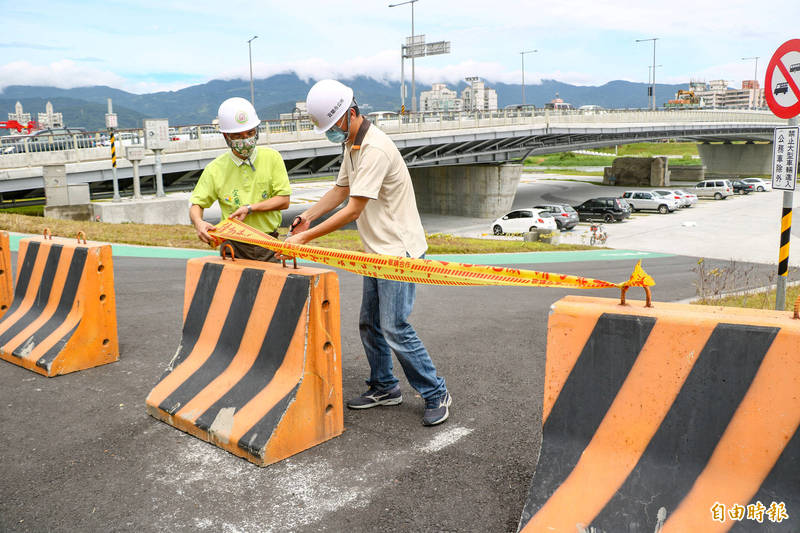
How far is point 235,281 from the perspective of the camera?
426 cm

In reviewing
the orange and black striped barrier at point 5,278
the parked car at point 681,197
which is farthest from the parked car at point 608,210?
the orange and black striped barrier at point 5,278

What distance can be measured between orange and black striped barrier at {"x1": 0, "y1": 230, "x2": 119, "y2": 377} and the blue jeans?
2383 mm

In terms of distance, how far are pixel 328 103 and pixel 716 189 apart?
55716 mm

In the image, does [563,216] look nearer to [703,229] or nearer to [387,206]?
[703,229]

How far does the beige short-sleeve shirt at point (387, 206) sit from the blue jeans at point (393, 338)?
241mm

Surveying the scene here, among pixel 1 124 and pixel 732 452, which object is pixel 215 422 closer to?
pixel 732 452

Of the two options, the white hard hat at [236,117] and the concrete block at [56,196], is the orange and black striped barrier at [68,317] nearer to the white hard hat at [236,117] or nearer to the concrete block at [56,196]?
the white hard hat at [236,117]

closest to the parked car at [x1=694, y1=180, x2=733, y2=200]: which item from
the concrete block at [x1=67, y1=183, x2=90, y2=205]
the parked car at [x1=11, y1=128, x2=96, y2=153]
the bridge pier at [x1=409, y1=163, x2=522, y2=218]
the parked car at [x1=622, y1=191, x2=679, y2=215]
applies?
the parked car at [x1=622, y1=191, x2=679, y2=215]

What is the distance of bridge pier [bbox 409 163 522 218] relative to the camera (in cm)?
4462

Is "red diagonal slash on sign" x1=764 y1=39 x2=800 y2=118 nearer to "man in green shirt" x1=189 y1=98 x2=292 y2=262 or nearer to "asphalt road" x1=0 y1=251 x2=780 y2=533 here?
"asphalt road" x1=0 y1=251 x2=780 y2=533

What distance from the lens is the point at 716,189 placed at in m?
52.5

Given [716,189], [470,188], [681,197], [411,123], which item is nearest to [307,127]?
[411,123]

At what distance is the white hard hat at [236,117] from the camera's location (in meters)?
4.59

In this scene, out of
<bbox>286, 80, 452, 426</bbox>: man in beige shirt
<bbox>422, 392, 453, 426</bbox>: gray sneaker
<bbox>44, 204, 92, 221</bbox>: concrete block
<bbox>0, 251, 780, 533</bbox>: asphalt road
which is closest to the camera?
<bbox>0, 251, 780, 533</bbox>: asphalt road
